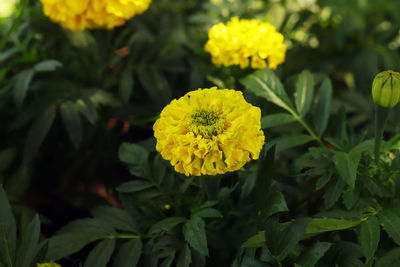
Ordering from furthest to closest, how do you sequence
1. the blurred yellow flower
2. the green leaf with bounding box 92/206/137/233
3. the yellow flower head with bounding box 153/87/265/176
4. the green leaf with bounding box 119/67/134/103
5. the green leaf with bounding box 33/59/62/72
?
the blurred yellow flower → the green leaf with bounding box 119/67/134/103 → the green leaf with bounding box 33/59/62/72 → the green leaf with bounding box 92/206/137/233 → the yellow flower head with bounding box 153/87/265/176

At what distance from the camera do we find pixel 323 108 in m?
0.84

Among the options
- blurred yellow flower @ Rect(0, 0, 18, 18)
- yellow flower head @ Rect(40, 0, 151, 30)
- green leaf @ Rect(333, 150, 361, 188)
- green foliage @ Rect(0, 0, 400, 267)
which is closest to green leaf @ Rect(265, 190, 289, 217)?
green foliage @ Rect(0, 0, 400, 267)

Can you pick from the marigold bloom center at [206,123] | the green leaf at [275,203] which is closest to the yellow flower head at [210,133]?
the marigold bloom center at [206,123]

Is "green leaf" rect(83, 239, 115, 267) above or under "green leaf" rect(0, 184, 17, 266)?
under

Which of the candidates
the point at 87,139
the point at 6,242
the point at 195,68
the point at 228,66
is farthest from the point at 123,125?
the point at 6,242

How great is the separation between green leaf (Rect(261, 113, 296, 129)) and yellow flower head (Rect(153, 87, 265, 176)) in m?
0.20

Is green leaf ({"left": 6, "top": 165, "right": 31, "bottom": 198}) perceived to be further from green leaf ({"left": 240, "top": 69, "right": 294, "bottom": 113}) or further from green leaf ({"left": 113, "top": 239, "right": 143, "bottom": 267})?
green leaf ({"left": 240, "top": 69, "right": 294, "bottom": 113})

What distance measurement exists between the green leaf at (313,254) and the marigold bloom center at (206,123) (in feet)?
0.80

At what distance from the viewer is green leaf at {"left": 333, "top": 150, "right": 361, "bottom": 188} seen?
0.65 metres

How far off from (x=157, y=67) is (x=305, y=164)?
513 mm

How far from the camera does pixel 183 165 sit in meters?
0.59

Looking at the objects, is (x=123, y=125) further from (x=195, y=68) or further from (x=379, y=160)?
(x=379, y=160)

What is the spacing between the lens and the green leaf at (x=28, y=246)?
657mm

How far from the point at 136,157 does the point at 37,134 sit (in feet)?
0.86
